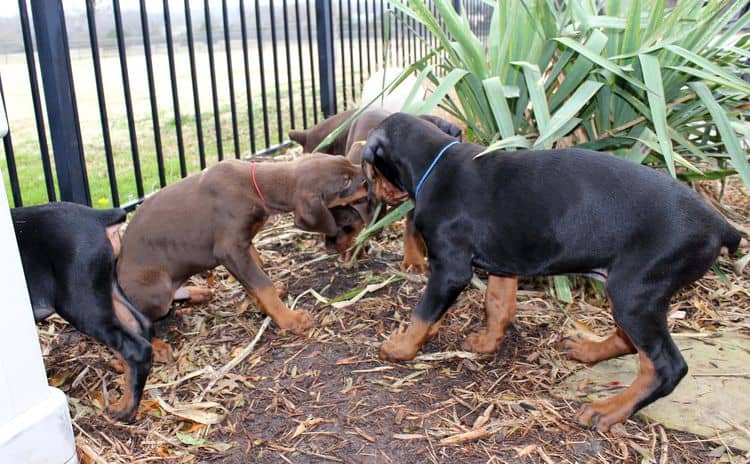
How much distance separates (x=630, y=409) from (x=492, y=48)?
230cm

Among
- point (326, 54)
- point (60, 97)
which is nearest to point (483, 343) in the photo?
point (60, 97)

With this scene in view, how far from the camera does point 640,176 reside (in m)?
3.09

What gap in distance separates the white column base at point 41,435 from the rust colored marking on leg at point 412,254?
2.51 metres

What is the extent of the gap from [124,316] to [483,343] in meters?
1.86

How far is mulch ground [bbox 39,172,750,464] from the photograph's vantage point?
3.08 metres

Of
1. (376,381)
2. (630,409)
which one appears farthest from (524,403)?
(376,381)

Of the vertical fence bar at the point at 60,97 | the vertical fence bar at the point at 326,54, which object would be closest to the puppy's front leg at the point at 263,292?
the vertical fence bar at the point at 60,97

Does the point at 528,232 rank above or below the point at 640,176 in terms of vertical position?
below

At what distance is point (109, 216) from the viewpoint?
3.26 metres

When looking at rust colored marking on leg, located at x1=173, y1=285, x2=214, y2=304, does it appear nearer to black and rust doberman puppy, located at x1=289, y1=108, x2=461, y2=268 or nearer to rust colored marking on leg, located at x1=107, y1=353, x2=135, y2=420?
black and rust doberman puppy, located at x1=289, y1=108, x2=461, y2=268

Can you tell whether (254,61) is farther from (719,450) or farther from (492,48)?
(719,450)

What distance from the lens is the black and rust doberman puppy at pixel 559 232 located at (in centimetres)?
296

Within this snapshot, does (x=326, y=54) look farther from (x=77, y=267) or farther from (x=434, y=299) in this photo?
(x=77, y=267)

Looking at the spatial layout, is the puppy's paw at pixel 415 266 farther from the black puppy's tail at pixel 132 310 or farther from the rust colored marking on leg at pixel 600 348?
the black puppy's tail at pixel 132 310
